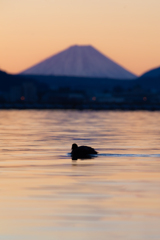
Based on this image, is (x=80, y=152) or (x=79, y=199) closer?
(x=79, y=199)

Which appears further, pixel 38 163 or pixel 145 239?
pixel 38 163

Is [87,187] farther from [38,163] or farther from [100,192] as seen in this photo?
[38,163]

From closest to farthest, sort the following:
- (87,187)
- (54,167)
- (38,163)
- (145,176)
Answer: (87,187), (145,176), (54,167), (38,163)

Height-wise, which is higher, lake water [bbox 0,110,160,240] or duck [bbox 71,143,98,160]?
duck [bbox 71,143,98,160]

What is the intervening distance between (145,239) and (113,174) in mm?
10771

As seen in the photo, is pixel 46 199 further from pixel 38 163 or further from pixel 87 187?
pixel 38 163

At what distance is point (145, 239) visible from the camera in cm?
1223

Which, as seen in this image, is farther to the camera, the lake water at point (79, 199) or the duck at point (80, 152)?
the duck at point (80, 152)

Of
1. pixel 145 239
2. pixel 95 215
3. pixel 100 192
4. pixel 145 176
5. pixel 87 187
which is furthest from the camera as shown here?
pixel 145 176

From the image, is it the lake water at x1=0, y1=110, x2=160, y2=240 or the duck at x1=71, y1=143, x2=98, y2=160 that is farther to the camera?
the duck at x1=71, y1=143, x2=98, y2=160

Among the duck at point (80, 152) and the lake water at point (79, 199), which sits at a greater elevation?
the duck at point (80, 152)

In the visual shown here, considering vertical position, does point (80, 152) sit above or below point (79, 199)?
above

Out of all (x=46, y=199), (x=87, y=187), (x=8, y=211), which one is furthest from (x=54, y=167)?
(x=8, y=211)

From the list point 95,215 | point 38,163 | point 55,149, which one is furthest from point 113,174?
point 55,149
